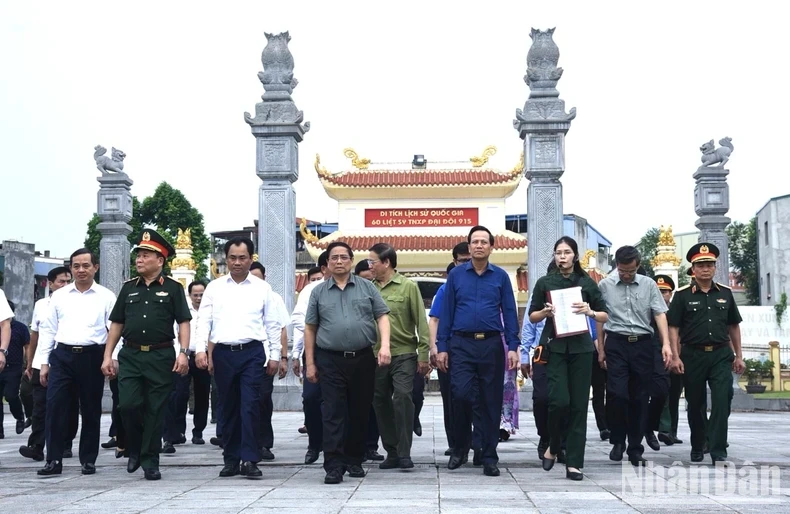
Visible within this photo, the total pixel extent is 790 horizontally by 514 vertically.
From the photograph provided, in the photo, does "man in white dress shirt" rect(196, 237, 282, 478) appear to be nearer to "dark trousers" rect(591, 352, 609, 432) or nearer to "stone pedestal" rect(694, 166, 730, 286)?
"dark trousers" rect(591, 352, 609, 432)

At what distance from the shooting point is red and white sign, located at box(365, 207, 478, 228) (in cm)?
3055

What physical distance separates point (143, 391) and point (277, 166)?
831cm

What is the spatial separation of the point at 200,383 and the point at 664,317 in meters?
4.80

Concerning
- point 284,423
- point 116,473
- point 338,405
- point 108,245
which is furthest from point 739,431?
point 108,245

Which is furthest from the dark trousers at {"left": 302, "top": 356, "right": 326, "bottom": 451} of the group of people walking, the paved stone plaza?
the paved stone plaza

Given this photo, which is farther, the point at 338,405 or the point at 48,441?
the point at 48,441

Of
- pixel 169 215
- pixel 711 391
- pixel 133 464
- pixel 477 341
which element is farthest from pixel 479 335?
pixel 169 215

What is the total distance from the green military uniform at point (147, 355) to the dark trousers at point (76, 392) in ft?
1.59

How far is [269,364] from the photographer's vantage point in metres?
7.50

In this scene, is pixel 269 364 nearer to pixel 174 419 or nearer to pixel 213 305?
pixel 213 305

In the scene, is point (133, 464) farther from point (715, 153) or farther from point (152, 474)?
point (715, 153)

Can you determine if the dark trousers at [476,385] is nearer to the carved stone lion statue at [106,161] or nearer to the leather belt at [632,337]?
the leather belt at [632,337]

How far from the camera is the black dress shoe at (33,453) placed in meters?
8.80

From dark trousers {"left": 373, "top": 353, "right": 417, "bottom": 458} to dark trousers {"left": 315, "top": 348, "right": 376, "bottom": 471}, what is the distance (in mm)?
384
